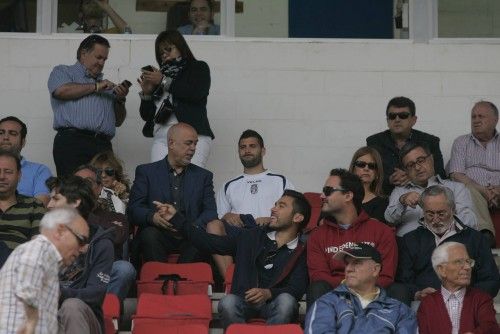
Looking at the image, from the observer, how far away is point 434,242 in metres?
9.09

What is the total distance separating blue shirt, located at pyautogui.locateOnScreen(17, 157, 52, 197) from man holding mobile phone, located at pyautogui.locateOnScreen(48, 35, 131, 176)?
312 mm

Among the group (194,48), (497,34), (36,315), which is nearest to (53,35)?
(194,48)

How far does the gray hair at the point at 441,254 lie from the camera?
27.4 ft

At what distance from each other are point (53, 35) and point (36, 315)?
5533 mm

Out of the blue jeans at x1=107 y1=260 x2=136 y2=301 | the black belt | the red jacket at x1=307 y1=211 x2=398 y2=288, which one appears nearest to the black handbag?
the black belt

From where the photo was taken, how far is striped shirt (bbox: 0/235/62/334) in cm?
635

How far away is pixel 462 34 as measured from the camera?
11.7m

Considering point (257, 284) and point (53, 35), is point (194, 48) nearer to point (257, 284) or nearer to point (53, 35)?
point (53, 35)

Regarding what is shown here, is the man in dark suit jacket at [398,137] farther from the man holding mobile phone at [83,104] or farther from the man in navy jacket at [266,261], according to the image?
the man holding mobile phone at [83,104]

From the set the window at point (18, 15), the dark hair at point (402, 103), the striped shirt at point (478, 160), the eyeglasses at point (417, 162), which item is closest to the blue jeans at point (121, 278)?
the eyeglasses at point (417, 162)

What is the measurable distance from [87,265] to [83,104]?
2.80 metres

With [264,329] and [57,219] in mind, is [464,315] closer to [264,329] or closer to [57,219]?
[264,329]

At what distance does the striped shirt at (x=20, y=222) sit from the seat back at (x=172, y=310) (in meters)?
0.79

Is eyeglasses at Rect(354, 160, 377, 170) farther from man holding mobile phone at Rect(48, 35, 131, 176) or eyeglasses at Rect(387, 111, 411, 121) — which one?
man holding mobile phone at Rect(48, 35, 131, 176)
